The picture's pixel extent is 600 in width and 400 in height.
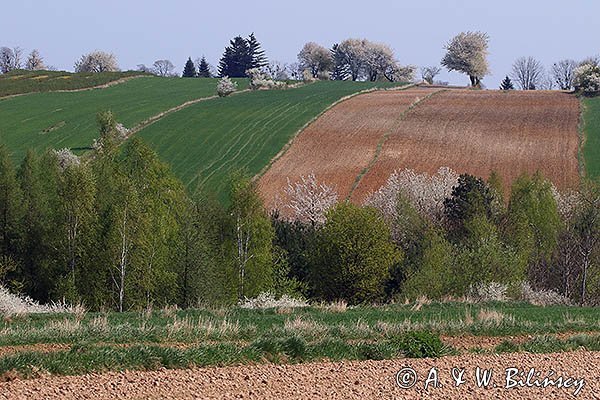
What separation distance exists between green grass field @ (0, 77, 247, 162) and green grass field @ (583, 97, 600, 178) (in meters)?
41.5

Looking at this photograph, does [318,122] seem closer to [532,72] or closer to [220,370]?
[220,370]

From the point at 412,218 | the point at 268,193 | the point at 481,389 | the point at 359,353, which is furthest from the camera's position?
the point at 268,193

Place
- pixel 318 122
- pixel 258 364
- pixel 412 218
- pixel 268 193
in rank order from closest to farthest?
1. pixel 258 364
2. pixel 412 218
3. pixel 268 193
4. pixel 318 122

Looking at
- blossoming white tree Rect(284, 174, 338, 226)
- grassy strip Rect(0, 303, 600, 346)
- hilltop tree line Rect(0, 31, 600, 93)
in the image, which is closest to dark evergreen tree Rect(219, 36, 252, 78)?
hilltop tree line Rect(0, 31, 600, 93)

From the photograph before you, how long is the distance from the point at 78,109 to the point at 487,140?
4474 cm

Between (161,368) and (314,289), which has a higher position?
(161,368)

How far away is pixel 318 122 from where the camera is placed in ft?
278

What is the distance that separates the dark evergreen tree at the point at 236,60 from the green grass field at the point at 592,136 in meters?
75.6

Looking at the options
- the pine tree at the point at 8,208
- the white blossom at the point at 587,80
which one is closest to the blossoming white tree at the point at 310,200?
the pine tree at the point at 8,208

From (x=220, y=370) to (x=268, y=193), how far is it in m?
50.3

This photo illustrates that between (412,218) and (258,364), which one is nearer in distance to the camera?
(258,364)

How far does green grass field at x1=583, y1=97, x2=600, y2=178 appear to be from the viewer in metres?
67.1

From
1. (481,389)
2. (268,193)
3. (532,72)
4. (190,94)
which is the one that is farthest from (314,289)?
(532,72)

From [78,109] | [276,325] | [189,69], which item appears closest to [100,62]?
[189,69]
